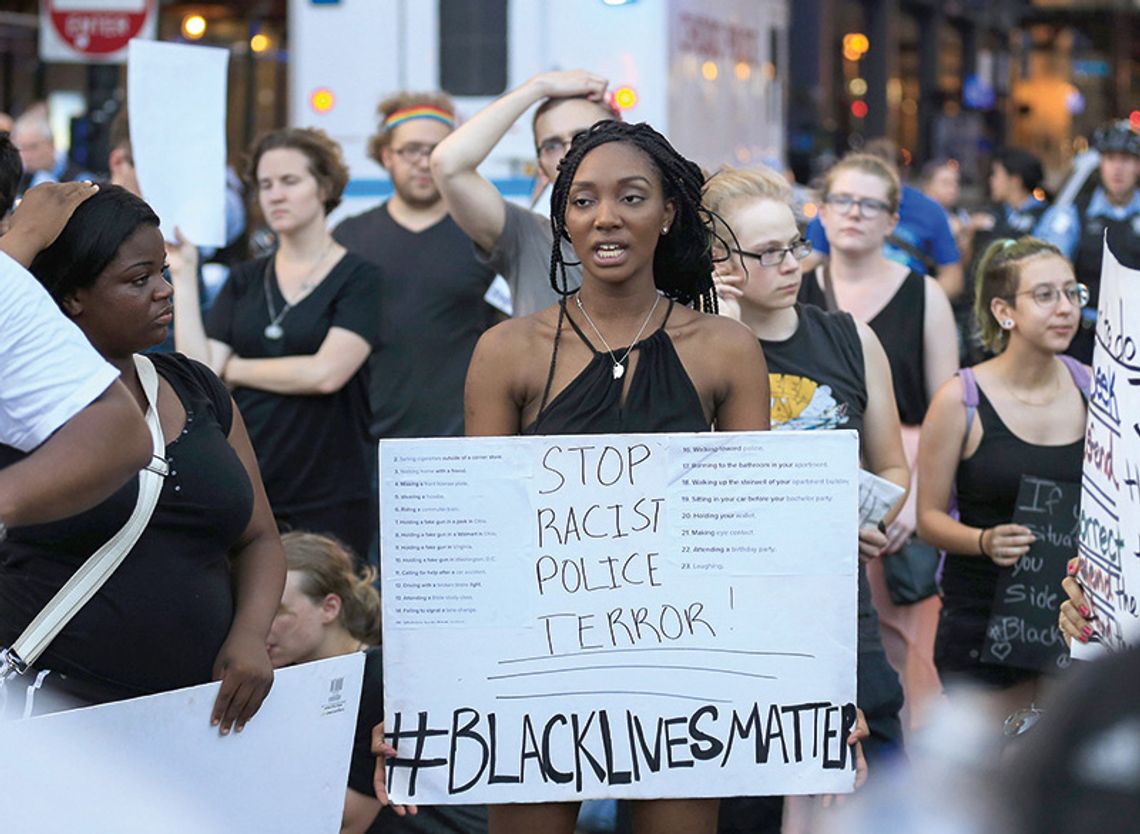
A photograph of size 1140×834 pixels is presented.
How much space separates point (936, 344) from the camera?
6.42 m

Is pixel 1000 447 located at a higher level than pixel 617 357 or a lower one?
lower

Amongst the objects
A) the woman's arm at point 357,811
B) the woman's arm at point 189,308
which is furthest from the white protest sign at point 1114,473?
the woman's arm at point 189,308

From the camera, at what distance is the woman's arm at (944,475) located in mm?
5352

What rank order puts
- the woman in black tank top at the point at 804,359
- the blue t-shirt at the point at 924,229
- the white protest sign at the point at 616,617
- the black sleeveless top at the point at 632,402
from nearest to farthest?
the white protest sign at the point at 616,617 → the black sleeveless top at the point at 632,402 → the woman in black tank top at the point at 804,359 → the blue t-shirt at the point at 924,229

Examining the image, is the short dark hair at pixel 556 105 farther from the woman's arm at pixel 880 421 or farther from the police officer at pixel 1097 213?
the police officer at pixel 1097 213

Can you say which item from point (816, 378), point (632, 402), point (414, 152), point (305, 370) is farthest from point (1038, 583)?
point (414, 152)

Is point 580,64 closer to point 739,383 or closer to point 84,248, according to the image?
point 739,383

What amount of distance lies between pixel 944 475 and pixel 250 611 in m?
2.56

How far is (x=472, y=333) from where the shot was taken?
23.9 feet

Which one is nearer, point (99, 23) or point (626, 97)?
point (626, 97)

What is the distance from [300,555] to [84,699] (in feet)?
5.08

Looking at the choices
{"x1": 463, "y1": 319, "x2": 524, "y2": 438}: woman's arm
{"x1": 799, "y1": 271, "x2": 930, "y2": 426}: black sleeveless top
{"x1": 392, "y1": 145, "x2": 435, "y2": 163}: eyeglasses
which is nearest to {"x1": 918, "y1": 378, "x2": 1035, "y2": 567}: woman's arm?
{"x1": 799, "y1": 271, "x2": 930, "y2": 426}: black sleeveless top

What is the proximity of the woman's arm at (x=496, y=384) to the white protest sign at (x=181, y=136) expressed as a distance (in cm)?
248

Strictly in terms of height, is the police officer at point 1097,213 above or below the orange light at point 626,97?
below
